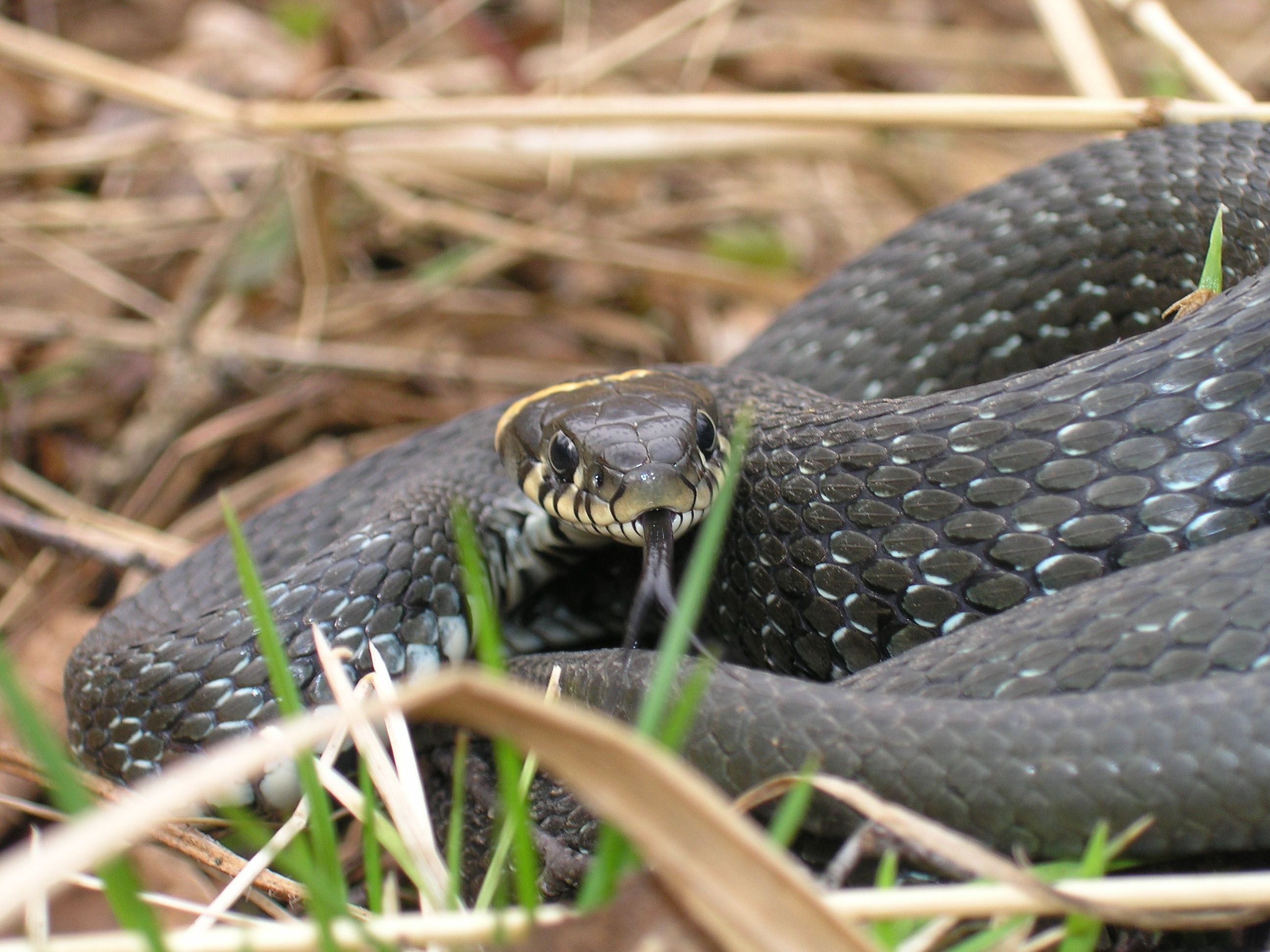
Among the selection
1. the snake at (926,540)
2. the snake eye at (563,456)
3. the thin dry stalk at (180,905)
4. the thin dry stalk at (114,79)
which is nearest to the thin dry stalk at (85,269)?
the thin dry stalk at (114,79)

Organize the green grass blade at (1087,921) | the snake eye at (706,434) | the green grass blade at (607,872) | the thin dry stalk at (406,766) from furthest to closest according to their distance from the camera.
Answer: the snake eye at (706,434) < the thin dry stalk at (406,766) < the green grass blade at (1087,921) < the green grass blade at (607,872)

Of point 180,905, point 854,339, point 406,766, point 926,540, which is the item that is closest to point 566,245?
point 854,339

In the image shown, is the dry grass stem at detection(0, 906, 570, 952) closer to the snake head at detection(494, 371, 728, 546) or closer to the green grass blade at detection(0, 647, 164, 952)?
the green grass blade at detection(0, 647, 164, 952)

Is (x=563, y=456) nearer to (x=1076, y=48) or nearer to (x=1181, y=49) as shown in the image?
(x=1181, y=49)

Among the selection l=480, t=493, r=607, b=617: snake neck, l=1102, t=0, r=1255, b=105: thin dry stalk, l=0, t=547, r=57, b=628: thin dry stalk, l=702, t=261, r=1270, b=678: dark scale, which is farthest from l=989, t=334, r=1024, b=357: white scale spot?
l=0, t=547, r=57, b=628: thin dry stalk

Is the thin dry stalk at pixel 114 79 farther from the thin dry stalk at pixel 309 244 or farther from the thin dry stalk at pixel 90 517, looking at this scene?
the thin dry stalk at pixel 90 517
